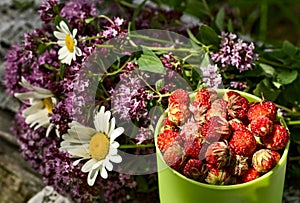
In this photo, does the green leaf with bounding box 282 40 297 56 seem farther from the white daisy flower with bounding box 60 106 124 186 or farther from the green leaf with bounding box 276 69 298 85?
the white daisy flower with bounding box 60 106 124 186

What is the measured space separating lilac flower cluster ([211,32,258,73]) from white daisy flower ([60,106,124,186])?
198 millimetres

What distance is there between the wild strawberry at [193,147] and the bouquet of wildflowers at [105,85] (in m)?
0.11

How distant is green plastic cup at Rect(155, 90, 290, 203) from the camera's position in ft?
2.46

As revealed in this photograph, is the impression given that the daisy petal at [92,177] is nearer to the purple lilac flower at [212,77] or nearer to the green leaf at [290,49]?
the purple lilac flower at [212,77]

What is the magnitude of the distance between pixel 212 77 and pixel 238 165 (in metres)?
0.18

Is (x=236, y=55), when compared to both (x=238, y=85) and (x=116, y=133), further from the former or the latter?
(x=116, y=133)

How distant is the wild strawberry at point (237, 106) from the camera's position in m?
0.80

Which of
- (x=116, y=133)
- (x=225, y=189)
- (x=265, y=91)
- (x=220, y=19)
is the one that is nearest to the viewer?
(x=225, y=189)

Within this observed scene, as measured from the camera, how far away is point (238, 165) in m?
0.77

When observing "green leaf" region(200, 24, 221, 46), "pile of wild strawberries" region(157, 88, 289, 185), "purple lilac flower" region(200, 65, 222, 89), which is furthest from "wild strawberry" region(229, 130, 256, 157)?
"green leaf" region(200, 24, 221, 46)

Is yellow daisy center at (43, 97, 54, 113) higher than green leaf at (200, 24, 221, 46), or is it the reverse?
green leaf at (200, 24, 221, 46)

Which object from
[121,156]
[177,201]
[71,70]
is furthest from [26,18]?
[177,201]

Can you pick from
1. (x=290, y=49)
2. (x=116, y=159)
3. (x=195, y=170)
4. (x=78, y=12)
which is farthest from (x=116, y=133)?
(x=290, y=49)

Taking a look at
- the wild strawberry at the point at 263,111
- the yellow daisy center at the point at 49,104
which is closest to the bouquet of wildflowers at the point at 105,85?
the yellow daisy center at the point at 49,104
